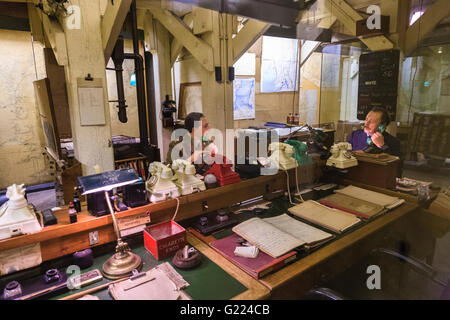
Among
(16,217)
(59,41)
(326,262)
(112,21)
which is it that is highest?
(112,21)

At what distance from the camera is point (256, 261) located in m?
1.51

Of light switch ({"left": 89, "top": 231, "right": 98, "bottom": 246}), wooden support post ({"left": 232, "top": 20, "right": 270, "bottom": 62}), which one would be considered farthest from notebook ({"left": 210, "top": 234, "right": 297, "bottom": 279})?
wooden support post ({"left": 232, "top": 20, "right": 270, "bottom": 62})

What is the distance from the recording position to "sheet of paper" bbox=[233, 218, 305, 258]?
159 centimetres

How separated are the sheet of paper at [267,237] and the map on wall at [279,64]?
4.02 metres

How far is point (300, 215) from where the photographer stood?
2059 mm

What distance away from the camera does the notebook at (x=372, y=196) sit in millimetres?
2252

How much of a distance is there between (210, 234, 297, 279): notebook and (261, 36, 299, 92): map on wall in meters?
4.27

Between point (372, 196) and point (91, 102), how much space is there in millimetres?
2851

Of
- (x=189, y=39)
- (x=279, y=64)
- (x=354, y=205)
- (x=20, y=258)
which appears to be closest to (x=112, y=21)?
(x=189, y=39)

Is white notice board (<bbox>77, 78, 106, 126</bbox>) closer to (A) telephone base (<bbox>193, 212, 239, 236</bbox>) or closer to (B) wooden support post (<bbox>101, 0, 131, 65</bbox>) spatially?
(B) wooden support post (<bbox>101, 0, 131, 65</bbox>)

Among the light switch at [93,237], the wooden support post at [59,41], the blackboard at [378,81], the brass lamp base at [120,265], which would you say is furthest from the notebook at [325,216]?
the wooden support post at [59,41]

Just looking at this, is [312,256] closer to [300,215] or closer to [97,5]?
[300,215]

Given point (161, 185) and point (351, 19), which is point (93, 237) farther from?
point (351, 19)

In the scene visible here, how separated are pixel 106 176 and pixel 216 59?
258cm
